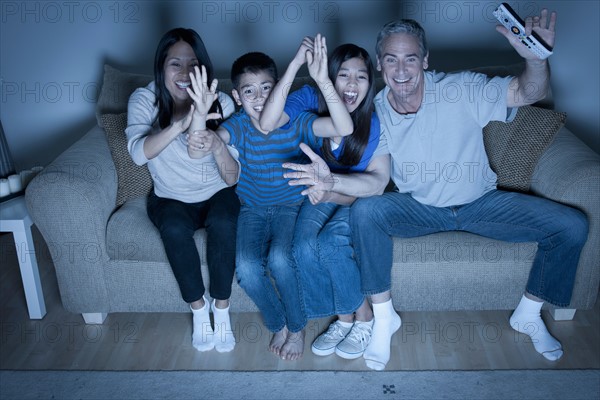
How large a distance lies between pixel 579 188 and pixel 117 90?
1.78 meters

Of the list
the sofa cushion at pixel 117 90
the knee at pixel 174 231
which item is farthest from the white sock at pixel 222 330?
the sofa cushion at pixel 117 90

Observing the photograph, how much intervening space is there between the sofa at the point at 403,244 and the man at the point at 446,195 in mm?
58

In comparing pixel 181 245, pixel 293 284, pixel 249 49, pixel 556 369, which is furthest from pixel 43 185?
pixel 556 369

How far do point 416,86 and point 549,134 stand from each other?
1.62 feet

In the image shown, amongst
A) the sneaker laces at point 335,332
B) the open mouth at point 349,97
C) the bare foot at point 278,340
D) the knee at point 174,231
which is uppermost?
the open mouth at point 349,97

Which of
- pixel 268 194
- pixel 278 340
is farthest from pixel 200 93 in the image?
pixel 278 340

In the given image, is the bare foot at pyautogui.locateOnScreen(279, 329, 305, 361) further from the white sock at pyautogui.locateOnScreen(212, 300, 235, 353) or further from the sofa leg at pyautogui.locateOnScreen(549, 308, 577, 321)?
the sofa leg at pyautogui.locateOnScreen(549, 308, 577, 321)

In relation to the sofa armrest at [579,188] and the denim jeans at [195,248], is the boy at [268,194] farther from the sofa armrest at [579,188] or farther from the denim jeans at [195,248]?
the sofa armrest at [579,188]

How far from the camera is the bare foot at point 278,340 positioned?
2.14m

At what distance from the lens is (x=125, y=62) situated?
2.96m

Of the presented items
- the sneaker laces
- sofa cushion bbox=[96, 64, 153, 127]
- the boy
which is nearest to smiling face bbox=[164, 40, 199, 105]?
the boy

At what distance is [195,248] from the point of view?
2105mm

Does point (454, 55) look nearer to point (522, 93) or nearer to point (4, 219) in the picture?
point (522, 93)

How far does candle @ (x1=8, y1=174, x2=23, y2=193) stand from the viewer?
244cm
